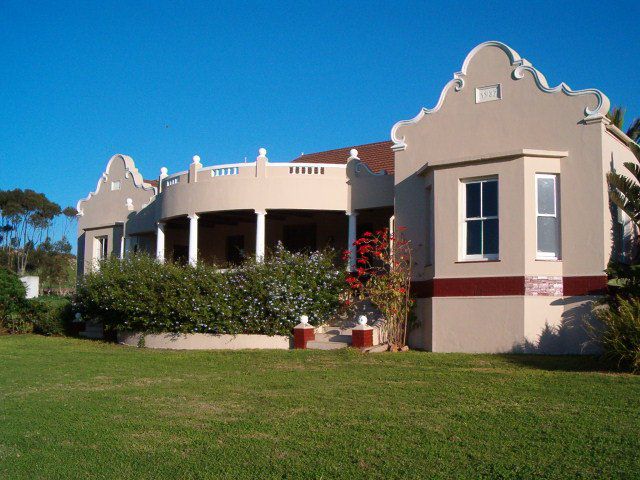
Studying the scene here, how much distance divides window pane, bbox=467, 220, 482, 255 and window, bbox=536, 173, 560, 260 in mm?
1194

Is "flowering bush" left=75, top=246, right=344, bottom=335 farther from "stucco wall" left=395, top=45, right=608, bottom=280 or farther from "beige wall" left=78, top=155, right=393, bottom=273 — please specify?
"stucco wall" left=395, top=45, right=608, bottom=280

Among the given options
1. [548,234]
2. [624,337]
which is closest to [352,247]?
[548,234]

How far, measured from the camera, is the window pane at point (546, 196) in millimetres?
14734

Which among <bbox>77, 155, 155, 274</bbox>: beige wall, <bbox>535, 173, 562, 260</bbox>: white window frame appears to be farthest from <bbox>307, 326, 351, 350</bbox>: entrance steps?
<bbox>77, 155, 155, 274</bbox>: beige wall

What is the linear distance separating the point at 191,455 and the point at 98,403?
10.7 feet

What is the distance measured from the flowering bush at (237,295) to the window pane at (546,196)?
17.2 ft

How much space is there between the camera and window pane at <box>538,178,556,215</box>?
14734mm

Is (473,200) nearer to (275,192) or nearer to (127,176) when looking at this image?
(275,192)

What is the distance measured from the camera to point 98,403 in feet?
32.1

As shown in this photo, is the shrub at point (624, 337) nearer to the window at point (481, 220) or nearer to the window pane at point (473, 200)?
the window at point (481, 220)

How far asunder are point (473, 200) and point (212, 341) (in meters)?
7.22

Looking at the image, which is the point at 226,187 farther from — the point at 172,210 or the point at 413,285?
the point at 413,285

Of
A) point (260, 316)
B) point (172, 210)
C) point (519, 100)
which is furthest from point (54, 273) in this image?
point (519, 100)

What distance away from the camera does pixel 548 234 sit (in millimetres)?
14680
